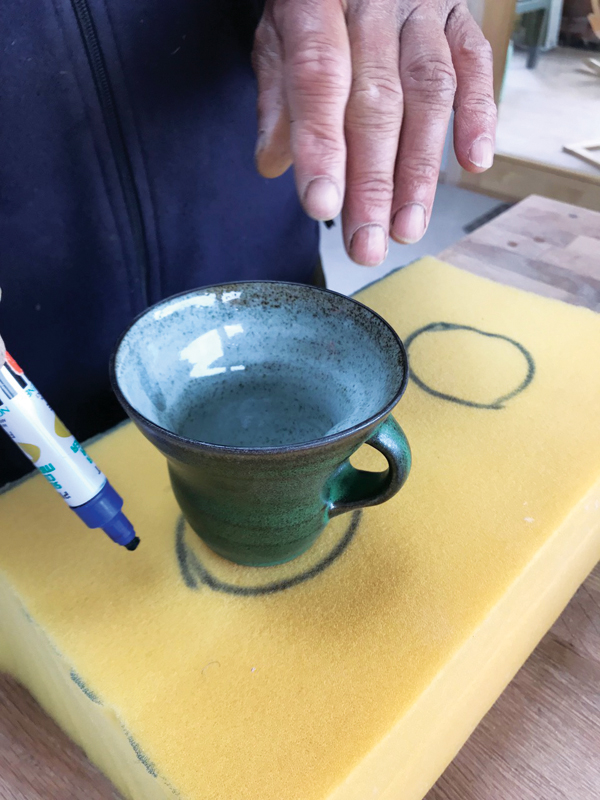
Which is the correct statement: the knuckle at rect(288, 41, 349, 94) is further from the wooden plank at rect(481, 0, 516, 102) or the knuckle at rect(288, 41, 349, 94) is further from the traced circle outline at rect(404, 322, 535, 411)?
the wooden plank at rect(481, 0, 516, 102)

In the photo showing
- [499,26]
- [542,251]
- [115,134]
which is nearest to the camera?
[115,134]

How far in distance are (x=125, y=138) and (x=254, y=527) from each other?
27 centimetres

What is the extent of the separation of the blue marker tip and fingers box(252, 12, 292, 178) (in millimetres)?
194

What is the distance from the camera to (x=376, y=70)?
0.97ft

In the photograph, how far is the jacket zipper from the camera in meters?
0.34

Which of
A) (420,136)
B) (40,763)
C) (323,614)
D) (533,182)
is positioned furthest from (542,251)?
(40,763)

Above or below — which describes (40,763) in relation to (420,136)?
below

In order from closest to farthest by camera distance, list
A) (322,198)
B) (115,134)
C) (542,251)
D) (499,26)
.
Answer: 1. (322,198)
2. (115,134)
3. (542,251)
4. (499,26)

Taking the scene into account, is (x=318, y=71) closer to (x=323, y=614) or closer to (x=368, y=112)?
(x=368, y=112)

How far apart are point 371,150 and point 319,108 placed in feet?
0.10

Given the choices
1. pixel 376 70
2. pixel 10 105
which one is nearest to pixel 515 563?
pixel 376 70

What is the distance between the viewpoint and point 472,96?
0.32 m

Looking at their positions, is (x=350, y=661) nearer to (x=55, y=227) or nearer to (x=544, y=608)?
(x=544, y=608)

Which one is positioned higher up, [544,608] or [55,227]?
[55,227]
